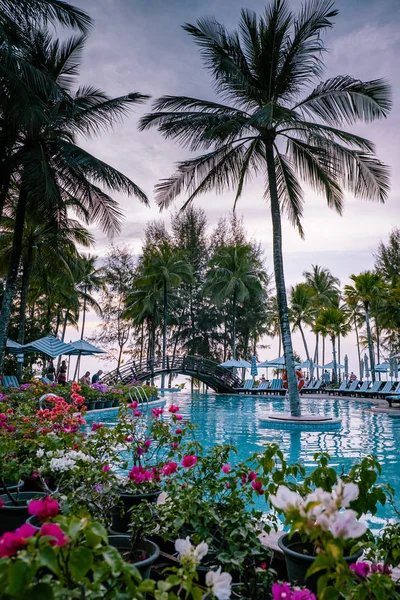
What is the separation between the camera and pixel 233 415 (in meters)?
16.1

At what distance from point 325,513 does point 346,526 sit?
62 millimetres

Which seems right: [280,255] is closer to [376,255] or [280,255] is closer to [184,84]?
[184,84]

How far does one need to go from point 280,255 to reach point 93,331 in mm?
26468

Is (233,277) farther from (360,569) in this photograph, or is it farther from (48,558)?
(48,558)

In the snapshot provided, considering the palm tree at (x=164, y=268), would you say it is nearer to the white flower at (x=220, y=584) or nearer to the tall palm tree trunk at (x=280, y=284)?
the tall palm tree trunk at (x=280, y=284)

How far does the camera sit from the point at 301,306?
1510 inches

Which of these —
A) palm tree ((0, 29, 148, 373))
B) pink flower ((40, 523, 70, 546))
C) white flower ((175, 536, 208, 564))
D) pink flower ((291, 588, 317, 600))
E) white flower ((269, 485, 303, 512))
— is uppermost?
palm tree ((0, 29, 148, 373))

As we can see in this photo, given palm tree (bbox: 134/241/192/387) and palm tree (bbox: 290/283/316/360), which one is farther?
palm tree (bbox: 290/283/316/360)

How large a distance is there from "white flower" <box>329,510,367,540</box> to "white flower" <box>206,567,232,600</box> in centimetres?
33

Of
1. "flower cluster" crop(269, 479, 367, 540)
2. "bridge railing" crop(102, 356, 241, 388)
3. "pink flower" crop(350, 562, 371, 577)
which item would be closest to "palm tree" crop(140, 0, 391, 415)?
"pink flower" crop(350, 562, 371, 577)

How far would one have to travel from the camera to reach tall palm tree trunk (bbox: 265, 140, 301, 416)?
11.8m

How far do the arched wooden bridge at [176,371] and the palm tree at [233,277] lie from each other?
10.7 feet

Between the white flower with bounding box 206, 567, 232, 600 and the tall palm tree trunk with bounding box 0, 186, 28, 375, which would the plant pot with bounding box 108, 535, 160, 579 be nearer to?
the white flower with bounding box 206, 567, 232, 600

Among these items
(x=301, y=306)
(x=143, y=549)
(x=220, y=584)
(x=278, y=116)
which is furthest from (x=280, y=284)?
(x=301, y=306)
